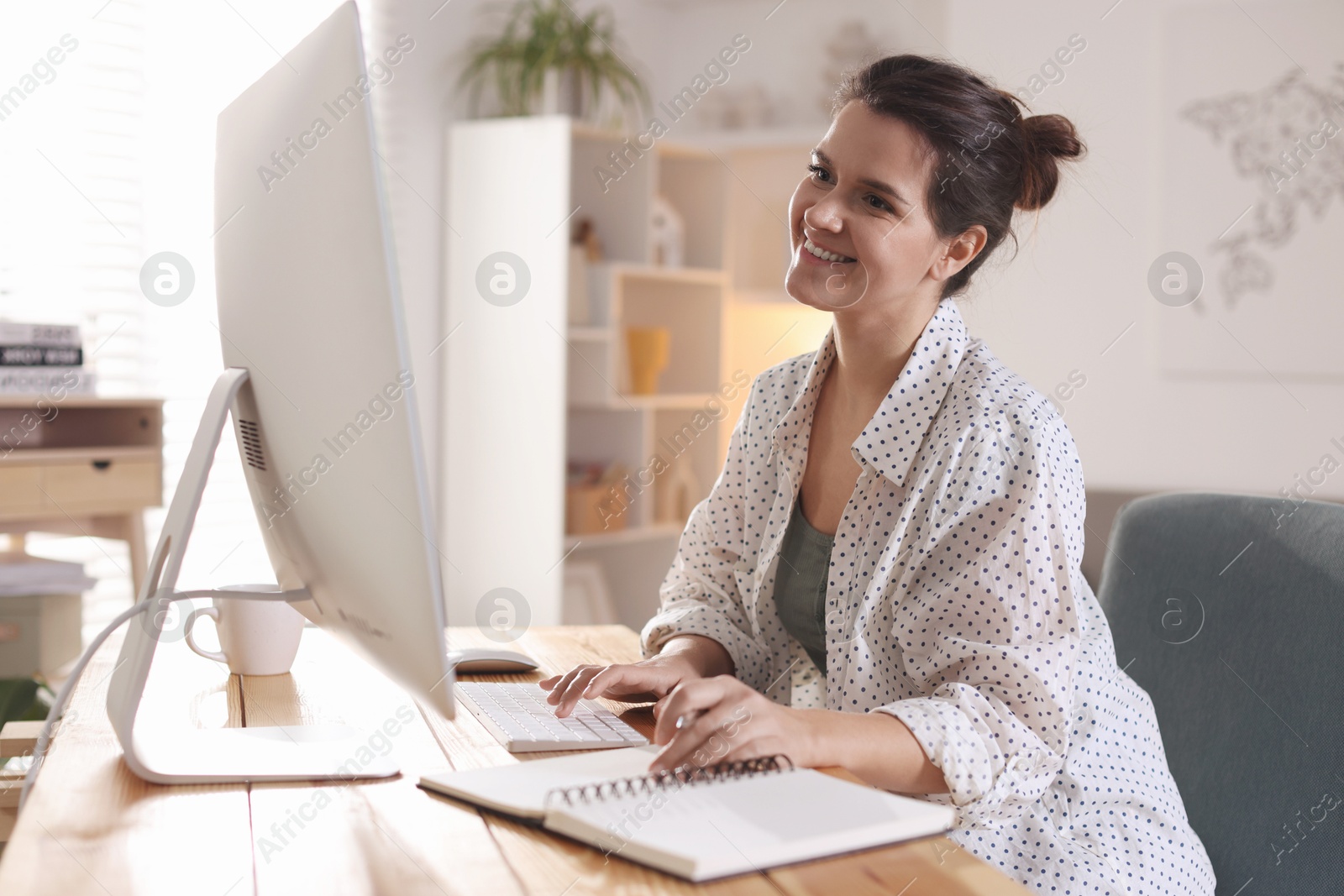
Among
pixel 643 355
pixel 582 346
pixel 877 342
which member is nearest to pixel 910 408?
pixel 877 342

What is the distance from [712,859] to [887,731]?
321 millimetres

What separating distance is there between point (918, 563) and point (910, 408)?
0.71 ft

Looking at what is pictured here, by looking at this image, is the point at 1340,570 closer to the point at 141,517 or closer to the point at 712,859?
the point at 712,859

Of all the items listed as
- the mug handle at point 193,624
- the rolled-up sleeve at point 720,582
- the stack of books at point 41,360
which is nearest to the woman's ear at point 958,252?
the rolled-up sleeve at point 720,582

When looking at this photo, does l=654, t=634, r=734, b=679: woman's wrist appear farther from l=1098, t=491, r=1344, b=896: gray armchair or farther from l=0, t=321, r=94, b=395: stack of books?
l=0, t=321, r=94, b=395: stack of books

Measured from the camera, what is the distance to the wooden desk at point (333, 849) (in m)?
0.71

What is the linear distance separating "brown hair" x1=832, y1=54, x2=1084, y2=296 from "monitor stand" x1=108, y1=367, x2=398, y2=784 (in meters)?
0.86

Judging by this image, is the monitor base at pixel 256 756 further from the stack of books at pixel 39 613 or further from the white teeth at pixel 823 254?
the stack of books at pixel 39 613

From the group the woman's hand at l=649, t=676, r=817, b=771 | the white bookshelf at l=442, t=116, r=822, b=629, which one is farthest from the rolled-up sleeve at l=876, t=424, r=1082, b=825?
the white bookshelf at l=442, t=116, r=822, b=629

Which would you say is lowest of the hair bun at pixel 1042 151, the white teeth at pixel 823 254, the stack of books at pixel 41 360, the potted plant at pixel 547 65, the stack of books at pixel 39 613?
the stack of books at pixel 39 613

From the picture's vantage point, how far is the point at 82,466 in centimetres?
249

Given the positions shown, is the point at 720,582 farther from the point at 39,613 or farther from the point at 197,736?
the point at 39,613

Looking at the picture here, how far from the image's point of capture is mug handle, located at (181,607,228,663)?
1158 mm

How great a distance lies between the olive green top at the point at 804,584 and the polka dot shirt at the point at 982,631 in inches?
0.7
